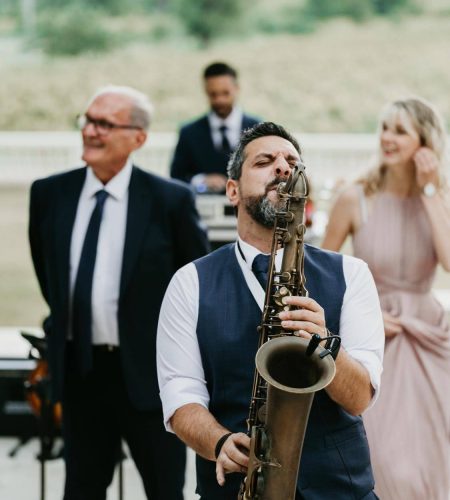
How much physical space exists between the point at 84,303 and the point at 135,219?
308mm

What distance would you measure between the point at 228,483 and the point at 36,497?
2.22m

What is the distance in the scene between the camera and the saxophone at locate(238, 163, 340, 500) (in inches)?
64.1

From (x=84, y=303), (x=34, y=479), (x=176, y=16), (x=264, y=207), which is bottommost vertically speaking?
(x=34, y=479)

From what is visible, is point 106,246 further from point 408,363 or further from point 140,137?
Answer: point 408,363

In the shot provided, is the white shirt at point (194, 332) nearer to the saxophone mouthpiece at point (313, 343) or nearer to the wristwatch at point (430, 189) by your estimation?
the saxophone mouthpiece at point (313, 343)

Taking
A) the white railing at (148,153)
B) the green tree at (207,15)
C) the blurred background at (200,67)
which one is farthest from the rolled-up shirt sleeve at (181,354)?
the green tree at (207,15)

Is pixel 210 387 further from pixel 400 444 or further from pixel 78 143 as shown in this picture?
pixel 78 143

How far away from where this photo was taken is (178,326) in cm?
194

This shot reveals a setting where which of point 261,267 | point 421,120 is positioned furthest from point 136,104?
point 261,267

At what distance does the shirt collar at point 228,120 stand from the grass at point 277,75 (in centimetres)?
350

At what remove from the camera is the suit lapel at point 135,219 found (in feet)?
9.17

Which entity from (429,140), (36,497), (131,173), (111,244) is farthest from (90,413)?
(429,140)

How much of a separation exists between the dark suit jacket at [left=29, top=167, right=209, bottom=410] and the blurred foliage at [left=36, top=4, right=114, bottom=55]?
19.1ft

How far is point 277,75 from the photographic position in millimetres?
9273
